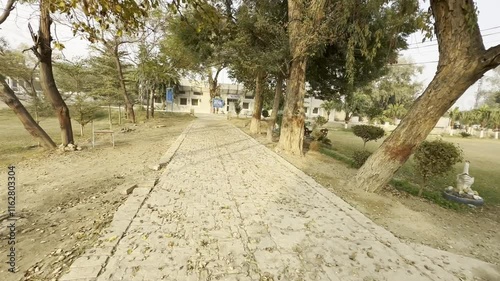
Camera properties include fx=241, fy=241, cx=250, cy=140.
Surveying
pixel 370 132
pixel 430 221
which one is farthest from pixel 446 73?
pixel 370 132

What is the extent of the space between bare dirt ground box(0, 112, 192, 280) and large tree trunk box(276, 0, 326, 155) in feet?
15.9

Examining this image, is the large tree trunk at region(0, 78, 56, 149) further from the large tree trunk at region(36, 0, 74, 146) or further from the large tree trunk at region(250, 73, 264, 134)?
the large tree trunk at region(250, 73, 264, 134)

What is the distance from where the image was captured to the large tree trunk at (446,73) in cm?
436

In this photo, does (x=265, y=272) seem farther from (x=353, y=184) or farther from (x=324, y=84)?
(x=324, y=84)

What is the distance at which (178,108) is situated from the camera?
41688mm

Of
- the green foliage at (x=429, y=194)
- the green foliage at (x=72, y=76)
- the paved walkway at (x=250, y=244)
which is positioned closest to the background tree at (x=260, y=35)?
the green foliage at (x=429, y=194)

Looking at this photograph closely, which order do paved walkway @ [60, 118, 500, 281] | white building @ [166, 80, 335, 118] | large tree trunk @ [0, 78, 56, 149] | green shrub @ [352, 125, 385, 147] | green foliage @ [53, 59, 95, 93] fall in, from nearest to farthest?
paved walkway @ [60, 118, 500, 281] → large tree trunk @ [0, 78, 56, 149] → green shrub @ [352, 125, 385, 147] → green foliage @ [53, 59, 95, 93] → white building @ [166, 80, 335, 118]

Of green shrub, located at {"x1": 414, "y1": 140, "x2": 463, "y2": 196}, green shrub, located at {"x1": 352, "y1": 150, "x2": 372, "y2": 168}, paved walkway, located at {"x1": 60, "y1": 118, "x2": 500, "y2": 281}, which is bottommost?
paved walkway, located at {"x1": 60, "y1": 118, "x2": 500, "y2": 281}

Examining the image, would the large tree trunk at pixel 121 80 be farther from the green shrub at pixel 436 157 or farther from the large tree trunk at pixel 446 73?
the green shrub at pixel 436 157

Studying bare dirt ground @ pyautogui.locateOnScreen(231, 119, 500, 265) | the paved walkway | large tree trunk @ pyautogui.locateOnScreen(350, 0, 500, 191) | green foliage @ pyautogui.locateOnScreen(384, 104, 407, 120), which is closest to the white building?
green foliage @ pyautogui.locateOnScreen(384, 104, 407, 120)

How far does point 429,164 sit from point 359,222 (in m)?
2.85

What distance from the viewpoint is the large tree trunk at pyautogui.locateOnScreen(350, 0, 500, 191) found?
4.36m

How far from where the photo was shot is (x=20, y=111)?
7934mm

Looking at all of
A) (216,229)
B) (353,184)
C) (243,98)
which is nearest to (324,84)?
(353,184)
